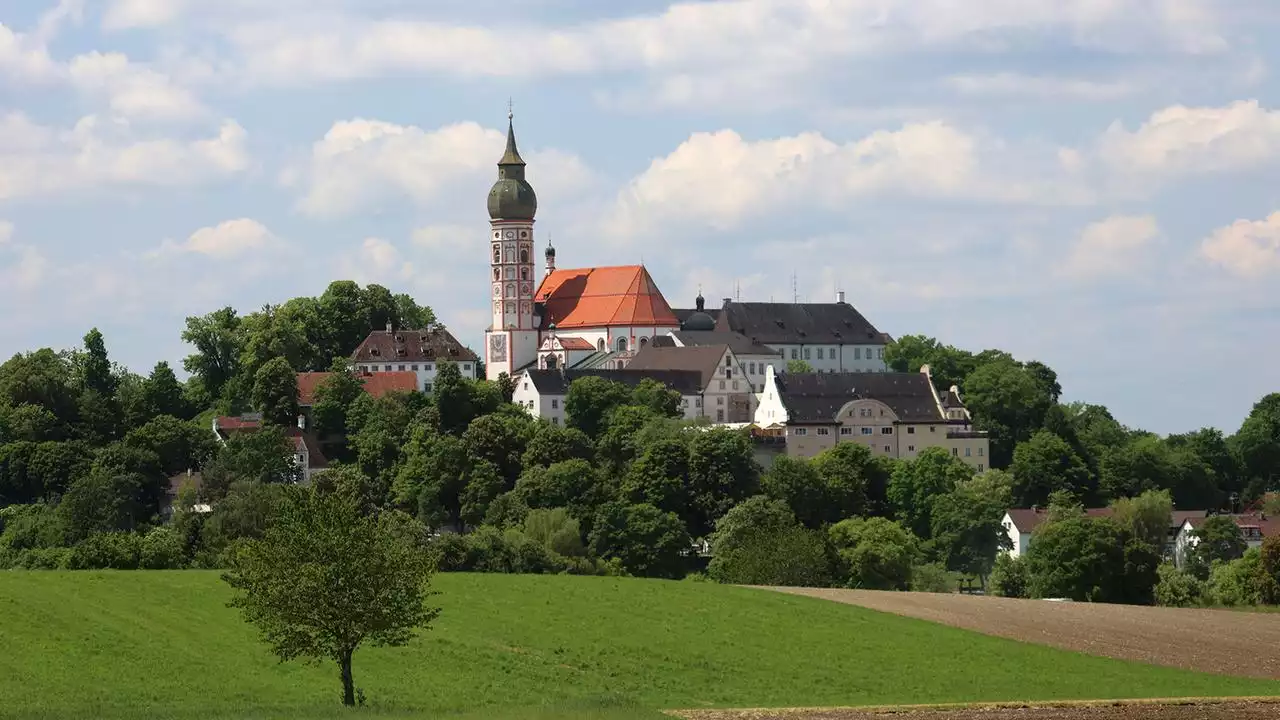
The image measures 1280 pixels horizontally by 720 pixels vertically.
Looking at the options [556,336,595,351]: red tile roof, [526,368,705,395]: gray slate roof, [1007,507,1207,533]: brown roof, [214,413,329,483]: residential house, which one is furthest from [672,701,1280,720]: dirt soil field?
[556,336,595,351]: red tile roof

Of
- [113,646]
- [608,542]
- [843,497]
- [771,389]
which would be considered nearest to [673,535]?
[608,542]

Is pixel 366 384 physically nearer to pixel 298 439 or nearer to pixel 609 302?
pixel 298 439

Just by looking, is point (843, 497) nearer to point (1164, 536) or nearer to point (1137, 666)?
point (1164, 536)

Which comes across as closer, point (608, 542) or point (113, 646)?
point (113, 646)

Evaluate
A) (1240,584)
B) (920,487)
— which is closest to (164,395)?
(920,487)

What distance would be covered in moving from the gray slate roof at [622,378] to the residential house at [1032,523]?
2055cm

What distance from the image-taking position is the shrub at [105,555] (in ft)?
275

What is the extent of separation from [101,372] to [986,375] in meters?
49.8

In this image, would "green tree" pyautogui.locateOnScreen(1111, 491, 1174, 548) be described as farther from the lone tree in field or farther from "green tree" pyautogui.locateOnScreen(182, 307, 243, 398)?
the lone tree in field

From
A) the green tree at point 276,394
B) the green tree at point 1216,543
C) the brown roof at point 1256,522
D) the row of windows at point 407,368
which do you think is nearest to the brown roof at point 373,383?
the green tree at point 276,394

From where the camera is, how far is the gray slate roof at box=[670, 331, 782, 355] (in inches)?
5950

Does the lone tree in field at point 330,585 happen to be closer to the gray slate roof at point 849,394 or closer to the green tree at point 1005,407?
the gray slate roof at point 849,394

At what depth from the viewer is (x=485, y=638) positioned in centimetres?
6281

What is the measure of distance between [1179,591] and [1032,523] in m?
25.8
